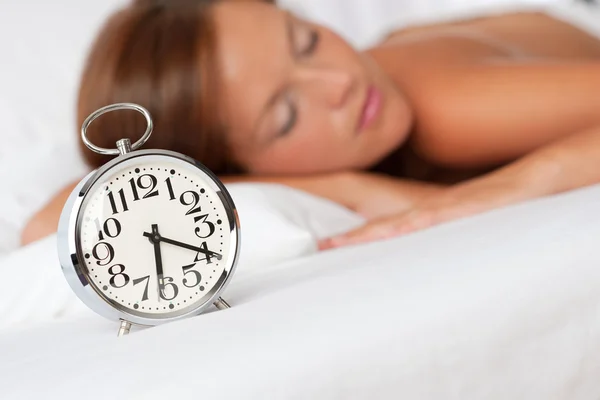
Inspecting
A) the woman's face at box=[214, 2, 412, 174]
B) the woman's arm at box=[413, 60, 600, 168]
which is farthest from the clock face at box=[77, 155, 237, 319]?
the woman's arm at box=[413, 60, 600, 168]

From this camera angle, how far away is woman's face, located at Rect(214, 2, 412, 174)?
51.6 inches

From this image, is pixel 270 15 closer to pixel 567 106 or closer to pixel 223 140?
pixel 223 140

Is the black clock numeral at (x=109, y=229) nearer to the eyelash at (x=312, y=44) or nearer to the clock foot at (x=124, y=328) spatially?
the clock foot at (x=124, y=328)

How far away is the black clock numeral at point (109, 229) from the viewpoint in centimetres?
63

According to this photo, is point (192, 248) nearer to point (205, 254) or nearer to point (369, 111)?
point (205, 254)

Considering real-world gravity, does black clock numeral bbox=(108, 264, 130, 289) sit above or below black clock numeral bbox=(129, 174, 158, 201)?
below

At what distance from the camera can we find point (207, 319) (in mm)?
631

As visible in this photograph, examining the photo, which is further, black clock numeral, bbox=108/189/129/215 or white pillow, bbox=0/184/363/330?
white pillow, bbox=0/184/363/330

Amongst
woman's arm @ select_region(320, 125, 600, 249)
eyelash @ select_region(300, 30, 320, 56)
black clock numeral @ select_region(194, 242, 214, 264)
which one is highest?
eyelash @ select_region(300, 30, 320, 56)

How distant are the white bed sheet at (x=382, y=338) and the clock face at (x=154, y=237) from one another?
0.04m

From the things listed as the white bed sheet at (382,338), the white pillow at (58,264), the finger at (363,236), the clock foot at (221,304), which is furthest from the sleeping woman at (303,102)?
the clock foot at (221,304)

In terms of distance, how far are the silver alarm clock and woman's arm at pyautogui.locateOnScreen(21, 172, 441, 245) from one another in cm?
72

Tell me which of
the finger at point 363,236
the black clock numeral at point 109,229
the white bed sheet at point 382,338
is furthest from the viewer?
the finger at point 363,236

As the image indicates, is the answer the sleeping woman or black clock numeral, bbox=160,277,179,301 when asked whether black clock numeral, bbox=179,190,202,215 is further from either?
the sleeping woman
